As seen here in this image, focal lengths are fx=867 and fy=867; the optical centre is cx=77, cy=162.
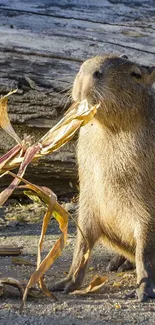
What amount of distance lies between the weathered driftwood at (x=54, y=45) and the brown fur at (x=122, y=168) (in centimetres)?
114

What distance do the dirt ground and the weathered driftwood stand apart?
2.03ft

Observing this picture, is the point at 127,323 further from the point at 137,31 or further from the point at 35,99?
the point at 137,31

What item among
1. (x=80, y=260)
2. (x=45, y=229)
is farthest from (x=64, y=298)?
(x=45, y=229)

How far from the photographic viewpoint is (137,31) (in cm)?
626

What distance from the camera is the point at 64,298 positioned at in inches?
181

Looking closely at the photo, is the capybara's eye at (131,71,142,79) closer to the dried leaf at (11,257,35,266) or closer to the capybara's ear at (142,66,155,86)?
the capybara's ear at (142,66,155,86)

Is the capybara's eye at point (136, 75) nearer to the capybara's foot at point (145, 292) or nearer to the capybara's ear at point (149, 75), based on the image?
the capybara's ear at point (149, 75)

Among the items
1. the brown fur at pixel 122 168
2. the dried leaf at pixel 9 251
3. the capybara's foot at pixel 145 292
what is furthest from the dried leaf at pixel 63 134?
the dried leaf at pixel 9 251

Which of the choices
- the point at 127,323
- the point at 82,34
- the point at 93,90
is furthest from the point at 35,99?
the point at 127,323

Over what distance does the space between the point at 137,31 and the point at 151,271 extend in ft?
7.06

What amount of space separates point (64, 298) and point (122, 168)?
2.58 feet

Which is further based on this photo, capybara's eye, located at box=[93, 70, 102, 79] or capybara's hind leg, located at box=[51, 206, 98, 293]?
capybara's hind leg, located at box=[51, 206, 98, 293]

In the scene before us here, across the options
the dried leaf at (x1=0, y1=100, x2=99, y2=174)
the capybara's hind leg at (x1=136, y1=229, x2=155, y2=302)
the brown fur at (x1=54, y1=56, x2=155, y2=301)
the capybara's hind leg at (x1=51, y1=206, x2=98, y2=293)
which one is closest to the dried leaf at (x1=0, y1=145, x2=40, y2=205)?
the dried leaf at (x1=0, y1=100, x2=99, y2=174)

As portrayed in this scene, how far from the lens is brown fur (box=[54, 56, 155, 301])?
15.4 feet
